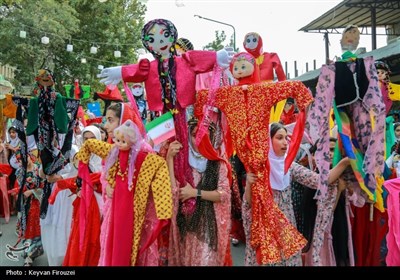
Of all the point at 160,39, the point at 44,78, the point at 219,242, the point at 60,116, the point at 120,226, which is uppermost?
the point at 160,39

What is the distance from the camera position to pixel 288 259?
318cm

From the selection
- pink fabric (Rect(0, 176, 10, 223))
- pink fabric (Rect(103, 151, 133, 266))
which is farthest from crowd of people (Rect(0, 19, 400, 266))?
pink fabric (Rect(0, 176, 10, 223))

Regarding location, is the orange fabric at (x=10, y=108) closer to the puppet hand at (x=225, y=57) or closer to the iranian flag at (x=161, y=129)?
the iranian flag at (x=161, y=129)

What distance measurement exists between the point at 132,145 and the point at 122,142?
0.26ft

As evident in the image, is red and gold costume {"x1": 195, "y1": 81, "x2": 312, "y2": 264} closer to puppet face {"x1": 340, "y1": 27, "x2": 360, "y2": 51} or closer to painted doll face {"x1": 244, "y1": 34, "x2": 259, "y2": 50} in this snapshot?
puppet face {"x1": 340, "y1": 27, "x2": 360, "y2": 51}

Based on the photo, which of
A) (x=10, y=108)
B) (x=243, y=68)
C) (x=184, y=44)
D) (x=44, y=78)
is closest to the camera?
(x=243, y=68)

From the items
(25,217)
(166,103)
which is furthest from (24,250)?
→ (166,103)

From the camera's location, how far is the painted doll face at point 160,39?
3480 millimetres

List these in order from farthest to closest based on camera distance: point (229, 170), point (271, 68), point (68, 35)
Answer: point (68, 35), point (271, 68), point (229, 170)

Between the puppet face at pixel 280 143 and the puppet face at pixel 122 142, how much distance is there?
1.10 meters

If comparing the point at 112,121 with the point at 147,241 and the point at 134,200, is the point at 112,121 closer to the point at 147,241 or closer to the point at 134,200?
the point at 134,200

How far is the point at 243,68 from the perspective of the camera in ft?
11.1

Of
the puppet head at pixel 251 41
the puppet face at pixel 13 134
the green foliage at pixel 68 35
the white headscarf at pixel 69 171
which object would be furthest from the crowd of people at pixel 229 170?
the green foliage at pixel 68 35

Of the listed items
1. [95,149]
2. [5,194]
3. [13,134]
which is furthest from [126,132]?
[13,134]
